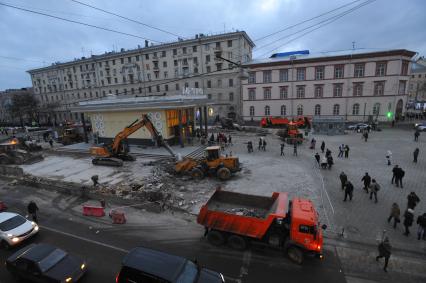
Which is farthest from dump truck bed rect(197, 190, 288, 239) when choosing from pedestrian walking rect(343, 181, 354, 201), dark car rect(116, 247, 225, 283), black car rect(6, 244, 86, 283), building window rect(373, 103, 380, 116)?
building window rect(373, 103, 380, 116)

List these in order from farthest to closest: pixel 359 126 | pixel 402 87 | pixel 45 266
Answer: pixel 402 87
pixel 359 126
pixel 45 266

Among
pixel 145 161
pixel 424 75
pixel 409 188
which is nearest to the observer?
pixel 409 188

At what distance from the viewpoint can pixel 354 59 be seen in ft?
132

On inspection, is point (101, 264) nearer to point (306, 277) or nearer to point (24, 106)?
point (306, 277)

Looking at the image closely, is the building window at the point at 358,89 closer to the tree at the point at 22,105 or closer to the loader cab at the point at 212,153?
the loader cab at the point at 212,153

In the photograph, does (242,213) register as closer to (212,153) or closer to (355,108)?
(212,153)

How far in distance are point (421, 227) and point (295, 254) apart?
594 centimetres

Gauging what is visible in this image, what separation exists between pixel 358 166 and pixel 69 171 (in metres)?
25.9

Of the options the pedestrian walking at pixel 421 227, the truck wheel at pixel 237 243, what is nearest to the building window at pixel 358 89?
the pedestrian walking at pixel 421 227

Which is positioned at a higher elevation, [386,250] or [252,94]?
[252,94]

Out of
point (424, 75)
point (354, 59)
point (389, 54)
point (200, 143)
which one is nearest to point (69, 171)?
point (200, 143)

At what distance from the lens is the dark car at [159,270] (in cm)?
683

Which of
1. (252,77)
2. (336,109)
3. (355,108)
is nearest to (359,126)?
(355,108)

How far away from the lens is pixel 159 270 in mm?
6977
